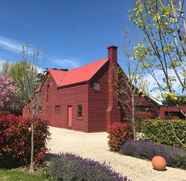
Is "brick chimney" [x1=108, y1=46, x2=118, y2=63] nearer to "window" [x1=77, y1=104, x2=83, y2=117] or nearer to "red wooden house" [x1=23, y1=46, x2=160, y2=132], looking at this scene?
"red wooden house" [x1=23, y1=46, x2=160, y2=132]

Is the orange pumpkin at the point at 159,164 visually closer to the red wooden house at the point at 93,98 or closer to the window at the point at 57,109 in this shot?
the red wooden house at the point at 93,98

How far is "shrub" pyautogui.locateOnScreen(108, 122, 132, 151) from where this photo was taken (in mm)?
14758

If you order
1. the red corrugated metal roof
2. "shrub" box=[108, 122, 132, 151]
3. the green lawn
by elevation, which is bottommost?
the green lawn

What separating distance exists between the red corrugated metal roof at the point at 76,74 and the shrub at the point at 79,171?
19.9m

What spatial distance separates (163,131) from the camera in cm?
1480

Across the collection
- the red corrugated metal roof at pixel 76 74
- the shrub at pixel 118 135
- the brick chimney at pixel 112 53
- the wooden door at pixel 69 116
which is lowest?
the shrub at pixel 118 135

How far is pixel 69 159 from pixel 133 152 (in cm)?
566

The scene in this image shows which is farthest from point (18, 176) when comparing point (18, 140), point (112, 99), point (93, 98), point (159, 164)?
point (112, 99)

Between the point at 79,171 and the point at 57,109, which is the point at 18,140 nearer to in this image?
the point at 79,171

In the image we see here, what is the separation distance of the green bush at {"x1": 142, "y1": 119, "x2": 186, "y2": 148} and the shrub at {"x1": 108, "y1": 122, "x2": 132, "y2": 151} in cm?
122

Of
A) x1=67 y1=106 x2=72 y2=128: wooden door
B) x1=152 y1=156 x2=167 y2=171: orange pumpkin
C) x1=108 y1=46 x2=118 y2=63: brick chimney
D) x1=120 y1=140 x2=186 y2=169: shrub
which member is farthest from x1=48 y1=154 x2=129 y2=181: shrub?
x1=67 y1=106 x2=72 y2=128: wooden door

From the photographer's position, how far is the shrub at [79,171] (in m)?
6.90

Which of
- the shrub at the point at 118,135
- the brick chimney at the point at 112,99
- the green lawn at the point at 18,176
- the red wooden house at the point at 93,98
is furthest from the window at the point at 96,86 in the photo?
the green lawn at the point at 18,176

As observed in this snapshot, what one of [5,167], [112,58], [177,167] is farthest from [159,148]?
[112,58]
